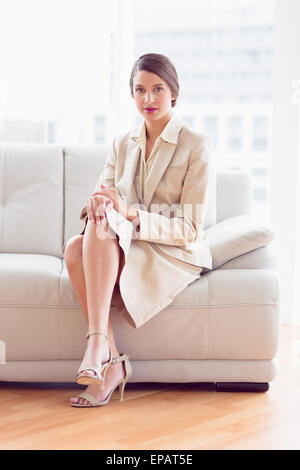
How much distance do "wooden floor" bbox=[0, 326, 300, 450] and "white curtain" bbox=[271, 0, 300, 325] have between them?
1210 millimetres

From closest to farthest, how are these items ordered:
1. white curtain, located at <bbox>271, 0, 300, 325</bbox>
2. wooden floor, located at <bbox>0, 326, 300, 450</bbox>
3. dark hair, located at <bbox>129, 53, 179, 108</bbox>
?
wooden floor, located at <bbox>0, 326, 300, 450</bbox>, dark hair, located at <bbox>129, 53, 179, 108</bbox>, white curtain, located at <bbox>271, 0, 300, 325</bbox>

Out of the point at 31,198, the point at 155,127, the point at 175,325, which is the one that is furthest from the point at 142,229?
the point at 31,198

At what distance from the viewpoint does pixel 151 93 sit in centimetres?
251

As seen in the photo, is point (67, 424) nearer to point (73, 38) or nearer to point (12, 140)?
point (12, 140)

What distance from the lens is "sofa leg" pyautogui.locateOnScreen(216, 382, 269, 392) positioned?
8.25 ft

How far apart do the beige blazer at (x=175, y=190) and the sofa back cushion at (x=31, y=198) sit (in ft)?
1.46

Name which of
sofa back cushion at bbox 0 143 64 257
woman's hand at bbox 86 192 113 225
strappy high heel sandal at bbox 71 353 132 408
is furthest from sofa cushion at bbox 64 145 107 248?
strappy high heel sandal at bbox 71 353 132 408

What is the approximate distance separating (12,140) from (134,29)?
993mm

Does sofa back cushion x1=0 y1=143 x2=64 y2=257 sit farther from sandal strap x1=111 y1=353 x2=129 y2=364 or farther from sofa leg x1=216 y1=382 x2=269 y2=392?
sofa leg x1=216 y1=382 x2=269 y2=392

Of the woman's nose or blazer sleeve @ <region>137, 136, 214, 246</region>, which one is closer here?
blazer sleeve @ <region>137, 136, 214, 246</region>

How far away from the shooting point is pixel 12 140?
13.0 ft

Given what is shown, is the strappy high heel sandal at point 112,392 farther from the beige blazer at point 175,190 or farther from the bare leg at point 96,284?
the beige blazer at point 175,190

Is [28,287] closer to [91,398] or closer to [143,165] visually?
[91,398]
